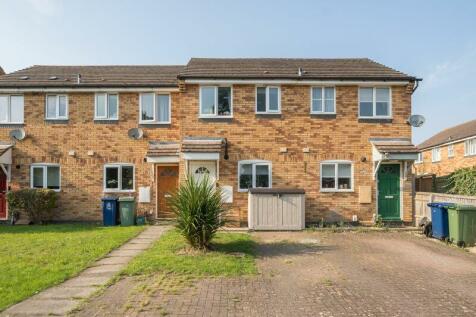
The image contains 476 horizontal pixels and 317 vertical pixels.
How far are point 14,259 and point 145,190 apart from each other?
7204mm

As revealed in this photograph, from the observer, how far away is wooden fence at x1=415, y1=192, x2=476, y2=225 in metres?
12.7

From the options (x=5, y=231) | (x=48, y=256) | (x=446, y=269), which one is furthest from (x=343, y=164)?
→ (x=5, y=231)

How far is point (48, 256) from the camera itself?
9195mm

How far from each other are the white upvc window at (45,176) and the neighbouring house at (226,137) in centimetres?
4

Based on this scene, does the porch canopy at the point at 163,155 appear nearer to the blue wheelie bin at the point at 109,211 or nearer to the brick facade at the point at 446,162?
the blue wheelie bin at the point at 109,211

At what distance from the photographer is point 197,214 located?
9.41 meters

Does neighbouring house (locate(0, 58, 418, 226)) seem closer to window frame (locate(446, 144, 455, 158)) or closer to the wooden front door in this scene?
the wooden front door

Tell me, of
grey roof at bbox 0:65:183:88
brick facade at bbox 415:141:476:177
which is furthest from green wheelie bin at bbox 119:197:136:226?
brick facade at bbox 415:141:476:177

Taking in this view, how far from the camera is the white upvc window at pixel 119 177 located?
52.7 feet

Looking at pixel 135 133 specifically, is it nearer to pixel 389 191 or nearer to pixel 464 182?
pixel 389 191

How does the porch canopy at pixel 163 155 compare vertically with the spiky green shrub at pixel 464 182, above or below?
above

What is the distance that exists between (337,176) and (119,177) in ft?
29.2

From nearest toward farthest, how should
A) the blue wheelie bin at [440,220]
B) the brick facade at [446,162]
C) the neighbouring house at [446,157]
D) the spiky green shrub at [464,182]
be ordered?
the blue wheelie bin at [440,220] → the spiky green shrub at [464,182] → the neighbouring house at [446,157] → the brick facade at [446,162]

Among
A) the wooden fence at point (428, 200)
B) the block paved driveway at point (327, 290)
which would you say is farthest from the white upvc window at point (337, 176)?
the block paved driveway at point (327, 290)
